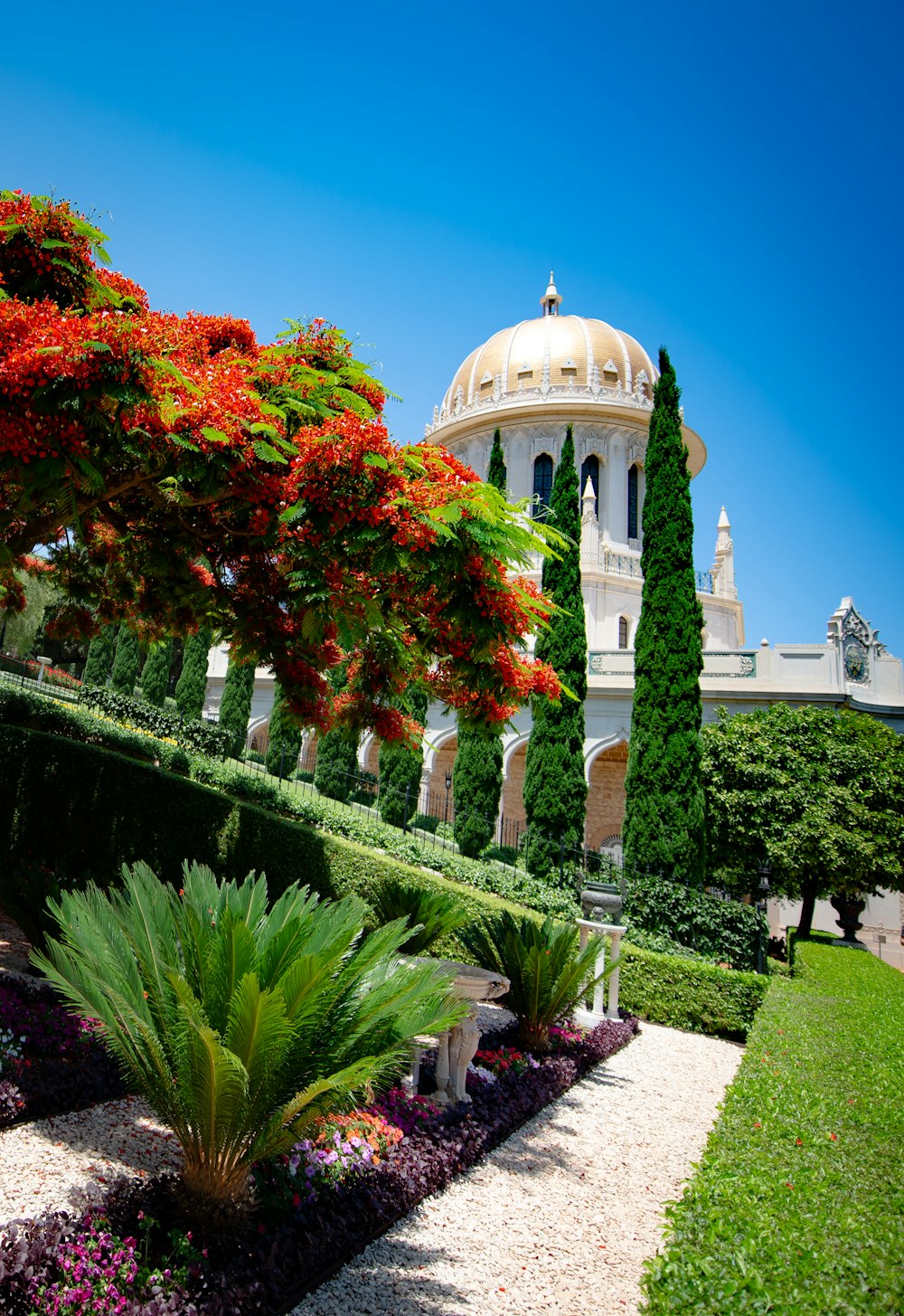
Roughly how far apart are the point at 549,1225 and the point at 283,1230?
5.60 ft

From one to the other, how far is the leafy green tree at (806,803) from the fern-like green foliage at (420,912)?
35.3ft

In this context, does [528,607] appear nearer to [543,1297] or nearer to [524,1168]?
[524,1168]

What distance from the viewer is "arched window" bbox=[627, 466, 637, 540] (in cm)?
3841

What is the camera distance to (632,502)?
3897 centimetres

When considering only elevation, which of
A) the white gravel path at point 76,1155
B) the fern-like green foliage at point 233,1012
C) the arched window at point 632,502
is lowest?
the white gravel path at point 76,1155

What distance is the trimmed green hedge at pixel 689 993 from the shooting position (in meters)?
10.0

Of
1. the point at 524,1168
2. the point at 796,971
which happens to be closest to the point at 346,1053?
the point at 524,1168

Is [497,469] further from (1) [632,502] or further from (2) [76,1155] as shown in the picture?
(2) [76,1155]

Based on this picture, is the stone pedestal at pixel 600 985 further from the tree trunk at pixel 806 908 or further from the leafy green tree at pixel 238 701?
the leafy green tree at pixel 238 701

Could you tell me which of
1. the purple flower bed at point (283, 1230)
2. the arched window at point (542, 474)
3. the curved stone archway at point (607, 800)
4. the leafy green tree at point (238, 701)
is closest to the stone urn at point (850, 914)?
the curved stone archway at point (607, 800)

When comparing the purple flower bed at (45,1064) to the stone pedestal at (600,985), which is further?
the stone pedestal at (600,985)

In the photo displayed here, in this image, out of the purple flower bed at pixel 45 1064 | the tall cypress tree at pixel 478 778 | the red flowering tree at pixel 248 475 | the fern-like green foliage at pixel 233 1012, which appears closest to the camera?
the fern-like green foliage at pixel 233 1012

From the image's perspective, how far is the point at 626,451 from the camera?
39094 millimetres

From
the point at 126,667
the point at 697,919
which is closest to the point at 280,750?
the point at 697,919
